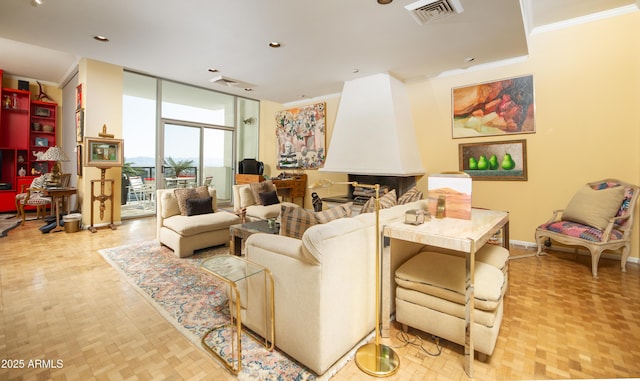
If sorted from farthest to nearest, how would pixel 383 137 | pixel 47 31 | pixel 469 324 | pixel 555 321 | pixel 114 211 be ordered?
pixel 114 211
pixel 383 137
pixel 47 31
pixel 555 321
pixel 469 324

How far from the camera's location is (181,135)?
618cm

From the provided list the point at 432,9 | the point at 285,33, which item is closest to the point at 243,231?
the point at 285,33

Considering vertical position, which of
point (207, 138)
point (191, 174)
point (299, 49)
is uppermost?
point (299, 49)

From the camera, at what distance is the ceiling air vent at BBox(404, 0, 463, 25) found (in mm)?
2531

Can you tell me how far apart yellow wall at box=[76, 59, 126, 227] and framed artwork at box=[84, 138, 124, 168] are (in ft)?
0.42

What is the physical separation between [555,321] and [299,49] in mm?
3747

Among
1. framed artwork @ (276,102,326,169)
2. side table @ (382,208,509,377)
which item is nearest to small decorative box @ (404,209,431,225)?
side table @ (382,208,509,377)

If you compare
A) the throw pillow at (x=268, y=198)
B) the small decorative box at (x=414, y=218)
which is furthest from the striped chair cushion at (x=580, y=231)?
the throw pillow at (x=268, y=198)

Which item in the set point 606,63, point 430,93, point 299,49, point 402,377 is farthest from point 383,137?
point 402,377

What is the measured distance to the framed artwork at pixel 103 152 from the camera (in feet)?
15.0

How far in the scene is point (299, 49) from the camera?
361 cm

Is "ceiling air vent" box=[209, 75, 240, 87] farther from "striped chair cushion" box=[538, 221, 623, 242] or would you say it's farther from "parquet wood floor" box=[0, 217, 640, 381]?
"striped chair cushion" box=[538, 221, 623, 242]

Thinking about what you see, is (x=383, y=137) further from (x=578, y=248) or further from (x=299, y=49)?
(x=578, y=248)

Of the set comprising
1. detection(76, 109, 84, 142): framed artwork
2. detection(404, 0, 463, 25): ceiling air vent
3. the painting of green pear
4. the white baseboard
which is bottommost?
the white baseboard
